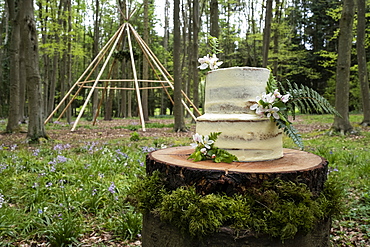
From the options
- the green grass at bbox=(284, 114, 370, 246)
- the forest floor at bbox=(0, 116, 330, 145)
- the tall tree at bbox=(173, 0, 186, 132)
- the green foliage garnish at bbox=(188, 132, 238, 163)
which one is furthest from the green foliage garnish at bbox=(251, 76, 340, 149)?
the tall tree at bbox=(173, 0, 186, 132)

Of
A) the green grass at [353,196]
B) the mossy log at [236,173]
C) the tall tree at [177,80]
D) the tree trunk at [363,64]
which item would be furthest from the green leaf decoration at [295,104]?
the tree trunk at [363,64]

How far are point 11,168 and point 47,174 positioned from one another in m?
0.71

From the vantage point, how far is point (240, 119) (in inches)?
82.4

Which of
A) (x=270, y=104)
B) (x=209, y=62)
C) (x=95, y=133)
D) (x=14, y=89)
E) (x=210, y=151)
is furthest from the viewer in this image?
(x=95, y=133)

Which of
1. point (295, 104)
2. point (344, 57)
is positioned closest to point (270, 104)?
point (295, 104)

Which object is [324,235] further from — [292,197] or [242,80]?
[242,80]

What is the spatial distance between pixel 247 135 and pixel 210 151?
29 centimetres

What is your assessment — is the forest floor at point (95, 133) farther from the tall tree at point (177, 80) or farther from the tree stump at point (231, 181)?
the tree stump at point (231, 181)

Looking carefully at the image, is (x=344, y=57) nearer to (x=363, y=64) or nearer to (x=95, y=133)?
(x=363, y=64)

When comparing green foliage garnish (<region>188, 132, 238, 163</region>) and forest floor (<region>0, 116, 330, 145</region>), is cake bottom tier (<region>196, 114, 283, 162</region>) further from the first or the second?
forest floor (<region>0, 116, 330, 145</region>)

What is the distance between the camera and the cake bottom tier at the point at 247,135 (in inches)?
82.1

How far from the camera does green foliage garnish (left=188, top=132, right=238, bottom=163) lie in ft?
6.83

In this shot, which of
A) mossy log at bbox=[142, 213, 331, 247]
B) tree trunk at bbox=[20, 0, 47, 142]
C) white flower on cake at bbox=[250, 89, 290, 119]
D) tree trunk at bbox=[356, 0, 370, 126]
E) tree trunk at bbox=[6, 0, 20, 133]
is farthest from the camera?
tree trunk at bbox=[356, 0, 370, 126]

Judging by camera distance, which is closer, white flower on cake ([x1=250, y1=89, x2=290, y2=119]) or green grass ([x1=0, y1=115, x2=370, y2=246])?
white flower on cake ([x1=250, y1=89, x2=290, y2=119])
